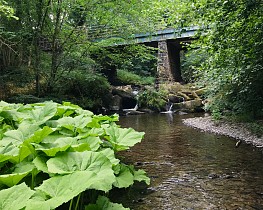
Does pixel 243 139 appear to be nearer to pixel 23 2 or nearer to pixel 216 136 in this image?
pixel 216 136

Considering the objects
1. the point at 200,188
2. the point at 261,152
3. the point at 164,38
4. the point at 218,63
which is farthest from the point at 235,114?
the point at 164,38

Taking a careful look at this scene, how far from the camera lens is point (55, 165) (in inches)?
69.1

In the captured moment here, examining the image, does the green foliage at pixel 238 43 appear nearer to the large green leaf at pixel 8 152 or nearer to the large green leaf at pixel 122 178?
the large green leaf at pixel 122 178

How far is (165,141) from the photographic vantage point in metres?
6.41

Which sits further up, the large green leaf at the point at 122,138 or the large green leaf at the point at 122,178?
the large green leaf at the point at 122,138

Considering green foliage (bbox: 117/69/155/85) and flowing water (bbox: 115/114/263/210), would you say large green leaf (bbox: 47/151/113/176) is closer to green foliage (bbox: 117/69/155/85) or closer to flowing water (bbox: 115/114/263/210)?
flowing water (bbox: 115/114/263/210)

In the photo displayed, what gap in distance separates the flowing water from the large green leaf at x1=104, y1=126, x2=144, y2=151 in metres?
0.66

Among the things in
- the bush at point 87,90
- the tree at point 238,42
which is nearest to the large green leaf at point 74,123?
the tree at point 238,42

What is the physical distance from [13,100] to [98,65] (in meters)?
4.00

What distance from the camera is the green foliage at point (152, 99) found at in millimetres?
15086

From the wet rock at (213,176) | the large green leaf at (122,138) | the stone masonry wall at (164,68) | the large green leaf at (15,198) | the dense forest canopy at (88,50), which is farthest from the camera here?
the stone masonry wall at (164,68)

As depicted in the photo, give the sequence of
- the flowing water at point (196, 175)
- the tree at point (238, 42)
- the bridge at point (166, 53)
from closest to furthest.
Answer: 1. the flowing water at point (196, 175)
2. the tree at point (238, 42)
3. the bridge at point (166, 53)

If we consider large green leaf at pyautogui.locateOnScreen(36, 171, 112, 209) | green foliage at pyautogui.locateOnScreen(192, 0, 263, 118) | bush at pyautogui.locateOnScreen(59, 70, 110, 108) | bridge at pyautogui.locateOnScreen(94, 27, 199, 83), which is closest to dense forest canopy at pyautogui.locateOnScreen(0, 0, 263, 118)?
green foliage at pyautogui.locateOnScreen(192, 0, 263, 118)

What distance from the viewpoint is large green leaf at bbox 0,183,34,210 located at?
1225 millimetres
